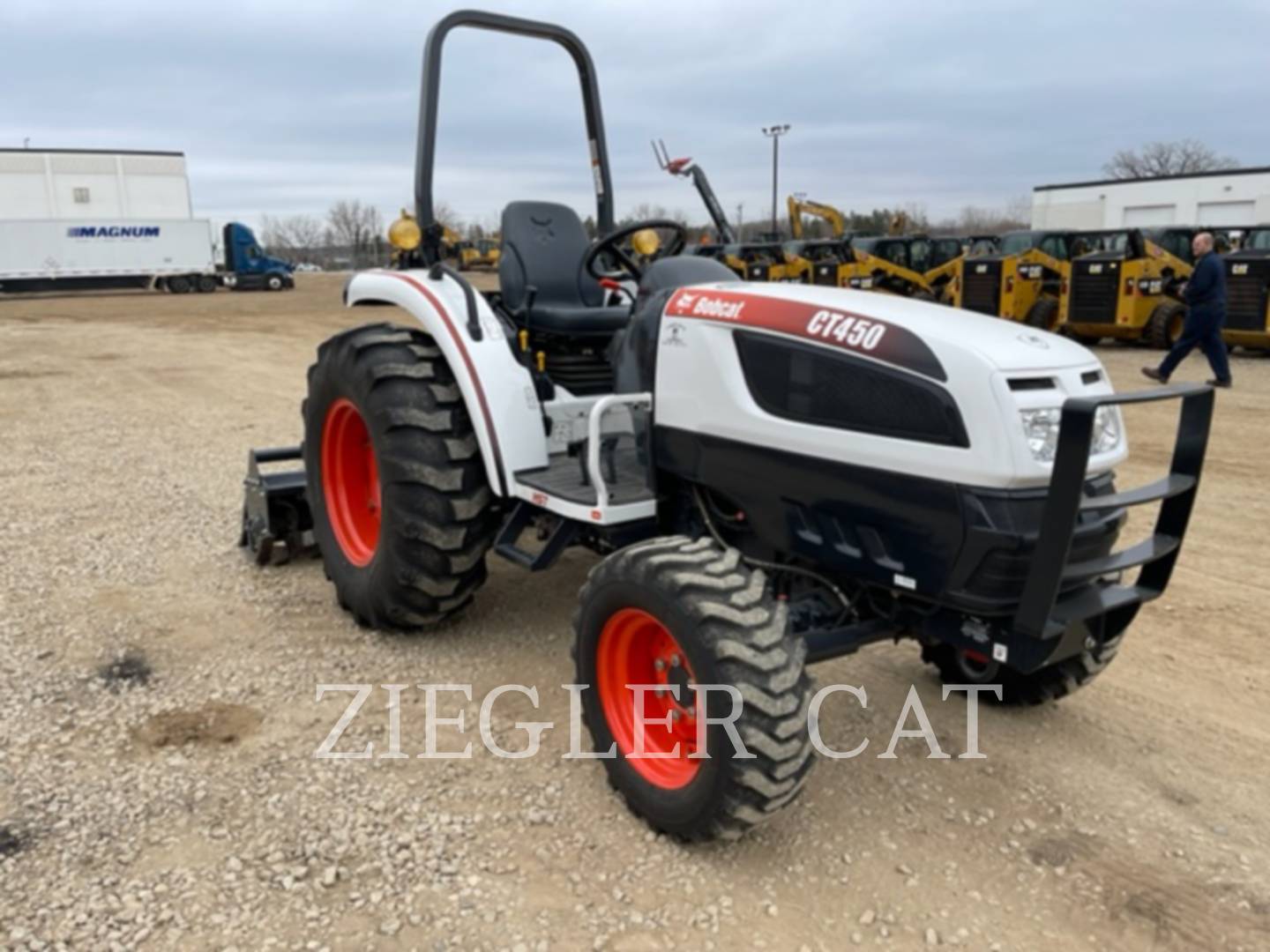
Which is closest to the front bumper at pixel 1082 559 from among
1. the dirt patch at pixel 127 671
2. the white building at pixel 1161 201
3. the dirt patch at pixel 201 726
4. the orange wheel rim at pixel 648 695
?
the orange wheel rim at pixel 648 695

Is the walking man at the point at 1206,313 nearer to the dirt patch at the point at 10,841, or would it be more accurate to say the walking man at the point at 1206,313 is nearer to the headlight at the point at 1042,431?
the headlight at the point at 1042,431

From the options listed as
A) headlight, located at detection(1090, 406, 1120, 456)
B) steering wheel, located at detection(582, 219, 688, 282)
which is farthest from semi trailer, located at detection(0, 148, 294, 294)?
headlight, located at detection(1090, 406, 1120, 456)

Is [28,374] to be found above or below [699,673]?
below

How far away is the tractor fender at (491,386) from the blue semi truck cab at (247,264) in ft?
112

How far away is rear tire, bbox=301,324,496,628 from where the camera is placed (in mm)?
3754

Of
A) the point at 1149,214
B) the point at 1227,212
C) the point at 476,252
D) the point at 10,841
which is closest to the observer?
the point at 10,841

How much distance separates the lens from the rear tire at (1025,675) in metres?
3.25

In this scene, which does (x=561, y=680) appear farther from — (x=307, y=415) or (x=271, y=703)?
(x=307, y=415)

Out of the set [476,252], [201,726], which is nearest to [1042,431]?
[201,726]

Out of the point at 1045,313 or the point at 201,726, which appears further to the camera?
the point at 1045,313

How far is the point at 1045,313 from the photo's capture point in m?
15.5

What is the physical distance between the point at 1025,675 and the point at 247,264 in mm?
36074

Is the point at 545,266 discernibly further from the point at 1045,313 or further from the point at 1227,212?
the point at 1227,212

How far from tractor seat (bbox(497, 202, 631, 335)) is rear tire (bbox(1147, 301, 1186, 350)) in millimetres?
12050
